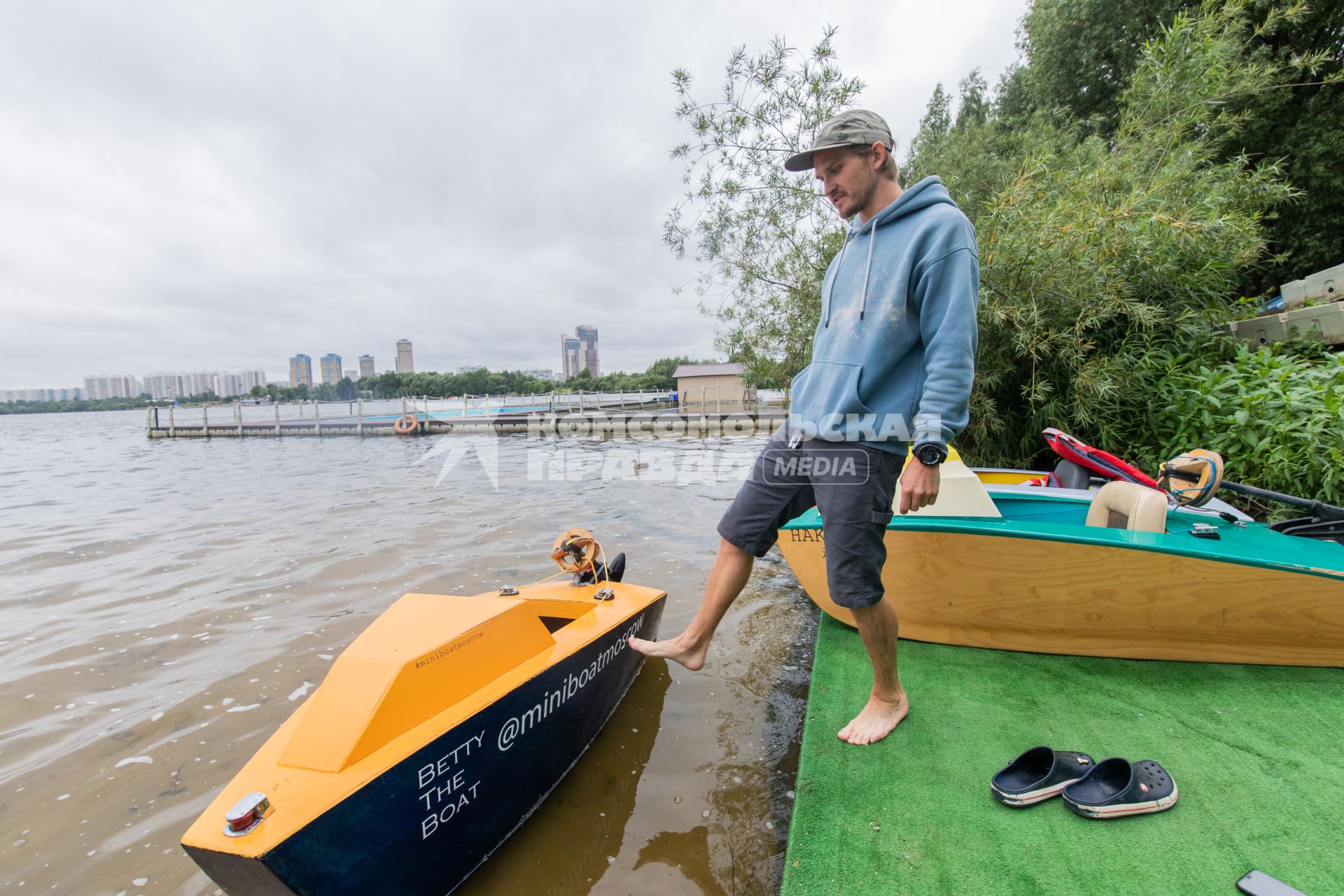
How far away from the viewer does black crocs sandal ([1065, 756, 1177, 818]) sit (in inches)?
52.2

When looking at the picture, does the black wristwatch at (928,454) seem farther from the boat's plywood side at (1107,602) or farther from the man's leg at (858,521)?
the boat's plywood side at (1107,602)

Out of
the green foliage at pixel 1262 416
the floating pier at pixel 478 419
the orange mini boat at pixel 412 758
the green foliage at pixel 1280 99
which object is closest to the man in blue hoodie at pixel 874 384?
the orange mini boat at pixel 412 758

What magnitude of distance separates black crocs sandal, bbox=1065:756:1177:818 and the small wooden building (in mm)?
22283

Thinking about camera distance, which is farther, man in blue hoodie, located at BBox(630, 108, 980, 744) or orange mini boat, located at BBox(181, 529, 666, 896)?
man in blue hoodie, located at BBox(630, 108, 980, 744)

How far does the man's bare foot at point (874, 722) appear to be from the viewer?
173 cm

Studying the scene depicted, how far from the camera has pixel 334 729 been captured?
125 centimetres

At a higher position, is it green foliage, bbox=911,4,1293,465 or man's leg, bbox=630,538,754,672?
green foliage, bbox=911,4,1293,465

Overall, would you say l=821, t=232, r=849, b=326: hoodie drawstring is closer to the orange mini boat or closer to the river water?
the orange mini boat

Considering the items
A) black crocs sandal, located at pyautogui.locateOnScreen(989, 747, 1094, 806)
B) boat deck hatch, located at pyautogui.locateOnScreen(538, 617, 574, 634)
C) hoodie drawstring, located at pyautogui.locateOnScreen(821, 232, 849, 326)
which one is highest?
hoodie drawstring, located at pyautogui.locateOnScreen(821, 232, 849, 326)

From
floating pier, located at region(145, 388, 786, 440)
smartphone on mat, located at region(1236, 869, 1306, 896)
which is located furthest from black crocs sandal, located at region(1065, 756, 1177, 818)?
floating pier, located at region(145, 388, 786, 440)

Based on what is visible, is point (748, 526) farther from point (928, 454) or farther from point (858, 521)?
point (928, 454)

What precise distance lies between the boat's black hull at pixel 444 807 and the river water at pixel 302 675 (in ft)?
0.52

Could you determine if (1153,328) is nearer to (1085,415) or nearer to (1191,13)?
(1085,415)

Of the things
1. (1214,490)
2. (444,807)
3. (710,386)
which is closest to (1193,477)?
(1214,490)
